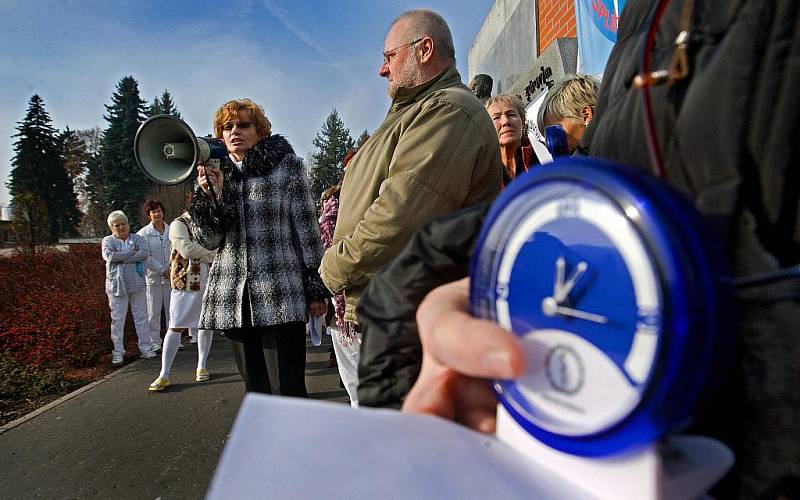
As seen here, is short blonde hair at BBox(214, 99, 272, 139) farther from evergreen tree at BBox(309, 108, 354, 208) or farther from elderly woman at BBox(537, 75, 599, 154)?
evergreen tree at BBox(309, 108, 354, 208)

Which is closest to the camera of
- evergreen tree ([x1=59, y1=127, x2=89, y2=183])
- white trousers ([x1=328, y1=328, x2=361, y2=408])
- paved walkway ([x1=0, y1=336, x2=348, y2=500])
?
white trousers ([x1=328, y1=328, x2=361, y2=408])

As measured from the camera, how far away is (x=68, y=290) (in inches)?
469

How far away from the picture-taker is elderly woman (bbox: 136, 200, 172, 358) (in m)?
7.97

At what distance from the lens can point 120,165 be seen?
1687 inches

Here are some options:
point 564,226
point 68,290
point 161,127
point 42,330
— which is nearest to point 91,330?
point 42,330

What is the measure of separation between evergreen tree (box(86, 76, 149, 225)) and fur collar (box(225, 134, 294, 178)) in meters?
40.3

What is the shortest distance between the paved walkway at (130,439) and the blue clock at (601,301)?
330cm

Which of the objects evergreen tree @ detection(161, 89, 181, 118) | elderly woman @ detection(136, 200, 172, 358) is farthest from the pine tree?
elderly woman @ detection(136, 200, 172, 358)

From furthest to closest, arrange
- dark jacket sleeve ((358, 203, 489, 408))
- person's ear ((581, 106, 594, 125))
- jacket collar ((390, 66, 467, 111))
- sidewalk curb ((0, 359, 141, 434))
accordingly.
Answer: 1. sidewalk curb ((0, 359, 141, 434))
2. person's ear ((581, 106, 594, 125))
3. jacket collar ((390, 66, 467, 111))
4. dark jacket sleeve ((358, 203, 489, 408))

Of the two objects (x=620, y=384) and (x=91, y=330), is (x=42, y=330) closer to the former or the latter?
(x=91, y=330)

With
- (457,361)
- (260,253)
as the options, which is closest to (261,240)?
(260,253)

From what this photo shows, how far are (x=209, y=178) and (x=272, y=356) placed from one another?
1098mm

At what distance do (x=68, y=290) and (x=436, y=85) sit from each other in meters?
12.4

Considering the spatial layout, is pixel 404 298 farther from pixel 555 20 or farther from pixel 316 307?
pixel 555 20
